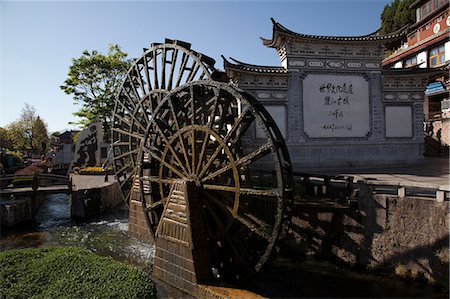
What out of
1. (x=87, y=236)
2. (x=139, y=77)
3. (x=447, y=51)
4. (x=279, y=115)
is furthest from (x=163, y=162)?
(x=447, y=51)

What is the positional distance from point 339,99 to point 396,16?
2424 cm

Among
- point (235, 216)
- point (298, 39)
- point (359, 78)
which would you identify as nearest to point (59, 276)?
point (235, 216)

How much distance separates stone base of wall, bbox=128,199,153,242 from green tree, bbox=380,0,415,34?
29.9 metres

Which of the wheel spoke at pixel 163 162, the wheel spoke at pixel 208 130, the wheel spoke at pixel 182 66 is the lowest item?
the wheel spoke at pixel 163 162

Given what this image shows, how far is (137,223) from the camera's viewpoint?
10398 millimetres

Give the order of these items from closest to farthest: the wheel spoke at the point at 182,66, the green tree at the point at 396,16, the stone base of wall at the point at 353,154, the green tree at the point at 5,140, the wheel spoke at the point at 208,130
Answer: the wheel spoke at the point at 208,130 → the wheel spoke at the point at 182,66 → the stone base of wall at the point at 353,154 → the green tree at the point at 396,16 → the green tree at the point at 5,140

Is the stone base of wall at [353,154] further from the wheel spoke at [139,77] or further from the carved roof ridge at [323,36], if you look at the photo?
the wheel spoke at [139,77]

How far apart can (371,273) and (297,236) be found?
2111 mm

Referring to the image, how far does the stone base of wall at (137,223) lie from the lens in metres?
10.1

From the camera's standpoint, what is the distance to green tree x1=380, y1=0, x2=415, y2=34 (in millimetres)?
30531

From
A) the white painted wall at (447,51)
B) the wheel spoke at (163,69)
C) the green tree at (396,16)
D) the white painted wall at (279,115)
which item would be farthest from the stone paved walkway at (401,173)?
the green tree at (396,16)

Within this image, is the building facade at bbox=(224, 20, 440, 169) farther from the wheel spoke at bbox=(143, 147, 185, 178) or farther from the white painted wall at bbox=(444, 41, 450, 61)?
the white painted wall at bbox=(444, 41, 450, 61)

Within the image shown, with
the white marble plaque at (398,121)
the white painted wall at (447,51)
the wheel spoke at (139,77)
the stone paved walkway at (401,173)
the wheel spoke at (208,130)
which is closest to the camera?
the wheel spoke at (208,130)

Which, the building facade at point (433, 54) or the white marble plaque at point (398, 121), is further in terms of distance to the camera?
the building facade at point (433, 54)
